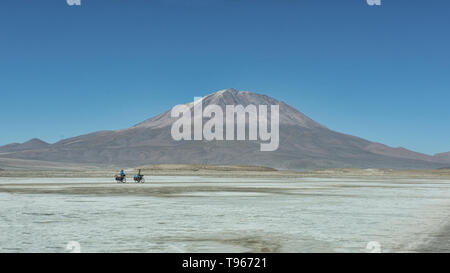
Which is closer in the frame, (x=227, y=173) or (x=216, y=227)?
(x=216, y=227)

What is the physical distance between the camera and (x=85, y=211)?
2069cm

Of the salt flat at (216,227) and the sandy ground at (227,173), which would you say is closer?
the salt flat at (216,227)

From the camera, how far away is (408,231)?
595 inches

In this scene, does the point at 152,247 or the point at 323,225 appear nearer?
the point at 152,247

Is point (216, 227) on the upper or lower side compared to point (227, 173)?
upper

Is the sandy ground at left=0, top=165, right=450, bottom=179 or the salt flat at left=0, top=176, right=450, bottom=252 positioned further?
the sandy ground at left=0, top=165, right=450, bottom=179
